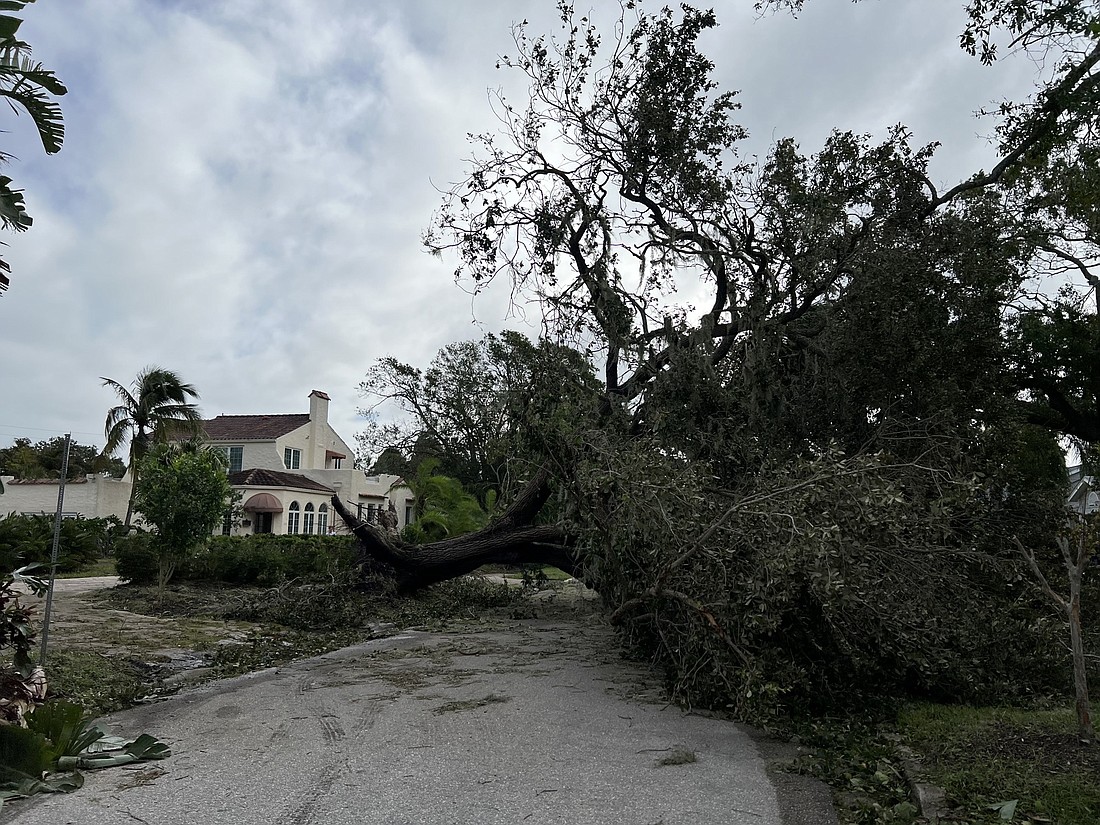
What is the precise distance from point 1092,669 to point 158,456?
51.6ft

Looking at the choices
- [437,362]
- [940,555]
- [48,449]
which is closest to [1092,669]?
[940,555]

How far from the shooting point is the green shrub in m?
16.5

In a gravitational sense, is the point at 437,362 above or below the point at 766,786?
above

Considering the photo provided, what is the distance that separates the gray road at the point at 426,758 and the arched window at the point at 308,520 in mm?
26213

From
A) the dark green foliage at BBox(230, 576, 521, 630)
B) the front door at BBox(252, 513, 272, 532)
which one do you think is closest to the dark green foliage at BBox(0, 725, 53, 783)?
the dark green foliage at BBox(230, 576, 521, 630)

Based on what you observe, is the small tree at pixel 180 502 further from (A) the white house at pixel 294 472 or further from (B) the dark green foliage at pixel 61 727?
(A) the white house at pixel 294 472

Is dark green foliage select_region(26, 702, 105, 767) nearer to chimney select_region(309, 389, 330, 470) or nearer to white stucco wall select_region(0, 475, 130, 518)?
white stucco wall select_region(0, 475, 130, 518)

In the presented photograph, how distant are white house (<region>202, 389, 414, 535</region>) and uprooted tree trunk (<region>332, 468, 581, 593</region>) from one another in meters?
15.9

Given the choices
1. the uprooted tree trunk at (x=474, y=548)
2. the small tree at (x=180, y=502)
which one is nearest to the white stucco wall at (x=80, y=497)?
the small tree at (x=180, y=502)

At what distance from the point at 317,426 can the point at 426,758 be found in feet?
115

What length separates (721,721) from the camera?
6.43 meters

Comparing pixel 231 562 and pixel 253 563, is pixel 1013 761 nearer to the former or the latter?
pixel 253 563

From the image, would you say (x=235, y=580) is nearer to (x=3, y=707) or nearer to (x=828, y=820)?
(x=3, y=707)

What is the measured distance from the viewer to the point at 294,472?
36312 mm
